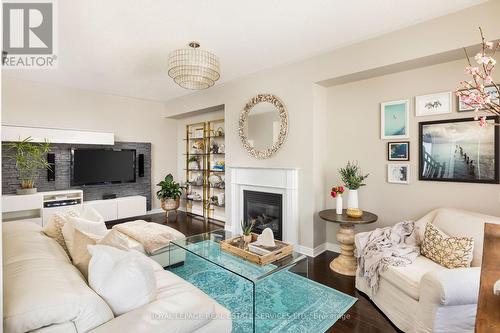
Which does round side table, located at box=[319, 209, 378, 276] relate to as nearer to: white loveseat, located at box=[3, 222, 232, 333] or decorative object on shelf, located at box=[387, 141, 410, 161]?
decorative object on shelf, located at box=[387, 141, 410, 161]

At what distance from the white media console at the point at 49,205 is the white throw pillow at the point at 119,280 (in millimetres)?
4021

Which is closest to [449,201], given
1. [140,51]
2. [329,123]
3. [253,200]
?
[329,123]

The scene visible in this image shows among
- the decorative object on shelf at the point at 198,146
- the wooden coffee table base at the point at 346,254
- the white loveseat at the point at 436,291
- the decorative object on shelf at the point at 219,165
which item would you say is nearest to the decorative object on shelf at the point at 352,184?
the wooden coffee table base at the point at 346,254

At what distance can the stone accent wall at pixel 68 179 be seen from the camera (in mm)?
4562

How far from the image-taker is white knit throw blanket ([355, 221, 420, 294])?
2369 millimetres

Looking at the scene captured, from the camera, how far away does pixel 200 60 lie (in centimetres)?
285

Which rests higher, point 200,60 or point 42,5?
point 42,5

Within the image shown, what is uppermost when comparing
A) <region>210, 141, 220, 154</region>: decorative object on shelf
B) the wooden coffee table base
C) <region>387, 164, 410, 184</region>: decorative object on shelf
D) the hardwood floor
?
<region>210, 141, 220, 154</region>: decorative object on shelf

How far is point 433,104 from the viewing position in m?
2.97

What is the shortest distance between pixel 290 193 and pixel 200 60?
2.15 metres

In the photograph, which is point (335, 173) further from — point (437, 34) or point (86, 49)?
point (86, 49)

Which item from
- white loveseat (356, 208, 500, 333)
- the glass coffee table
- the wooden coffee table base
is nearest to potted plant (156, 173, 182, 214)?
the glass coffee table

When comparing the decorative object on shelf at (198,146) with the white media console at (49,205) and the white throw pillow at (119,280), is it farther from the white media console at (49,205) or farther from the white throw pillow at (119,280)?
the white throw pillow at (119,280)

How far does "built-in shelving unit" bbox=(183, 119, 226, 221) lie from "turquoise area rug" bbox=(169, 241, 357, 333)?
8.75ft
